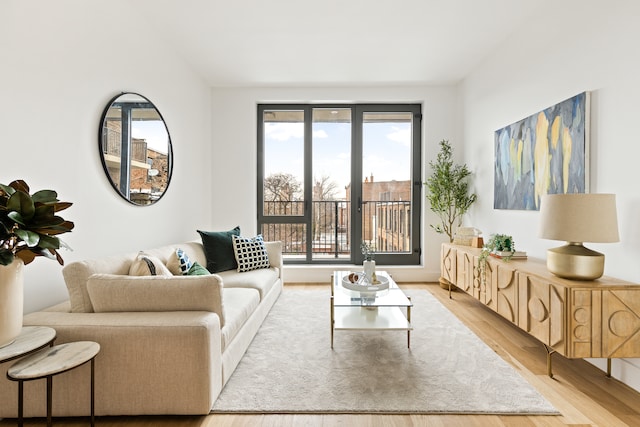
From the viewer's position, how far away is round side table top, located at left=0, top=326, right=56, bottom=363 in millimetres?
1266

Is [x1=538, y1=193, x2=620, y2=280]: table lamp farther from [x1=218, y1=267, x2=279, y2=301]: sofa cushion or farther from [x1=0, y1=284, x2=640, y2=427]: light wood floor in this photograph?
[x1=218, y1=267, x2=279, y2=301]: sofa cushion

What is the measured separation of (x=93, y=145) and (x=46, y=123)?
385 mm

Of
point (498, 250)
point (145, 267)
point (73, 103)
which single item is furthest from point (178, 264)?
point (498, 250)

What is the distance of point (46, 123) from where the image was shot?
1.95 meters

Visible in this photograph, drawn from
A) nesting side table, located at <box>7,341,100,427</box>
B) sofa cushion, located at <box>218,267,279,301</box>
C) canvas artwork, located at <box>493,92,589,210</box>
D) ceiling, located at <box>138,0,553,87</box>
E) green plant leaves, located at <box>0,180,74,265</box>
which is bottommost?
sofa cushion, located at <box>218,267,279,301</box>

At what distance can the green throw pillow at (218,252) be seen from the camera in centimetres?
337

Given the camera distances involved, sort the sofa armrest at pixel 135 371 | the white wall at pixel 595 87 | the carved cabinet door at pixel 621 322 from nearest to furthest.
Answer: the sofa armrest at pixel 135 371
the carved cabinet door at pixel 621 322
the white wall at pixel 595 87

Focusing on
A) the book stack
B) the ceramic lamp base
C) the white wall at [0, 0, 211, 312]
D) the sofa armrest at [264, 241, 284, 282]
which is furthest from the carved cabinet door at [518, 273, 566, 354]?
the white wall at [0, 0, 211, 312]

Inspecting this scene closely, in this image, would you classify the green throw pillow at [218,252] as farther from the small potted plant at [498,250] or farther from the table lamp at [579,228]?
the table lamp at [579,228]

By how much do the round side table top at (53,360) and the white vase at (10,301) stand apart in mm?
120

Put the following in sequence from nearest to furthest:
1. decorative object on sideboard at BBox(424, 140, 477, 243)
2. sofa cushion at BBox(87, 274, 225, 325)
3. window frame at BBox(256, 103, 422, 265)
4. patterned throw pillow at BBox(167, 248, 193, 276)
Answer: sofa cushion at BBox(87, 274, 225, 325)
patterned throw pillow at BBox(167, 248, 193, 276)
decorative object on sideboard at BBox(424, 140, 477, 243)
window frame at BBox(256, 103, 422, 265)

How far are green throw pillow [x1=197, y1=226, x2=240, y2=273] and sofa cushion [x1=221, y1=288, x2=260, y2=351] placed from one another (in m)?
0.66

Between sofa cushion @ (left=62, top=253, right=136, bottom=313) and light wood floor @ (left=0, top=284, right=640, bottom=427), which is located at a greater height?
sofa cushion @ (left=62, top=253, right=136, bottom=313)

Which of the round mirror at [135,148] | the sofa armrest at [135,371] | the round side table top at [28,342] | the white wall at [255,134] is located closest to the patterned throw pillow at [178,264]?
the round mirror at [135,148]
